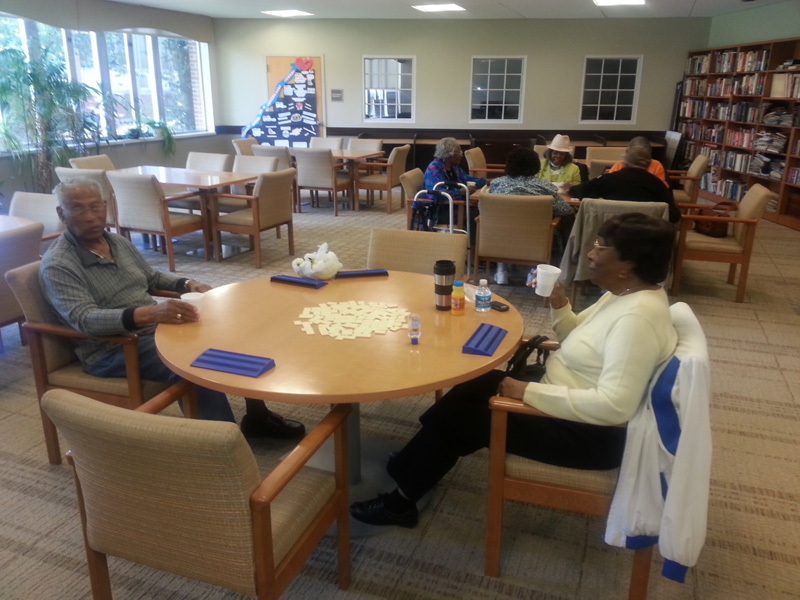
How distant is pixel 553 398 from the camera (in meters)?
1.62

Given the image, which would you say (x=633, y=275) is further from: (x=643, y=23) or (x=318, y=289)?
(x=643, y=23)

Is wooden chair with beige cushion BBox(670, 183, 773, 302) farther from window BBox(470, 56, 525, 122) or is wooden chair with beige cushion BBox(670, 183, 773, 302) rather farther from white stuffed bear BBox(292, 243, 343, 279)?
window BBox(470, 56, 525, 122)

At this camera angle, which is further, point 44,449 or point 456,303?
point 44,449

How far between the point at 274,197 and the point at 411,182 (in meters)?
1.27

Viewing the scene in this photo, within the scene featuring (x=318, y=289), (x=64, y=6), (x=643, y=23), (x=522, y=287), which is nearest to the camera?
(x=318, y=289)

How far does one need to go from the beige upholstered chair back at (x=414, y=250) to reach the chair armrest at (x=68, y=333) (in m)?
1.08

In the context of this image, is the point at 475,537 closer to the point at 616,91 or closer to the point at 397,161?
the point at 397,161

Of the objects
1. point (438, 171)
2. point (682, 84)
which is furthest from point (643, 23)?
point (438, 171)

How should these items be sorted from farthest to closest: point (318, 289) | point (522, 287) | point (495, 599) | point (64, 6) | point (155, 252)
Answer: point (64, 6), point (155, 252), point (522, 287), point (318, 289), point (495, 599)

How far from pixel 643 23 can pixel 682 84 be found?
110 cm

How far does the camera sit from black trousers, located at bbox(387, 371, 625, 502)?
67.0 inches

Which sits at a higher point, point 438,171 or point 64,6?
point 64,6

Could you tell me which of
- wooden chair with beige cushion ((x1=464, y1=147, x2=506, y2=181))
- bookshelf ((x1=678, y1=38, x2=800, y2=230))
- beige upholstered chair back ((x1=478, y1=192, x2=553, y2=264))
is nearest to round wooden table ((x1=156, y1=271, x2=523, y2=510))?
beige upholstered chair back ((x1=478, y1=192, x2=553, y2=264))

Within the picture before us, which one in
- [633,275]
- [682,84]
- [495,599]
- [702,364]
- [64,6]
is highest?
[64,6]
